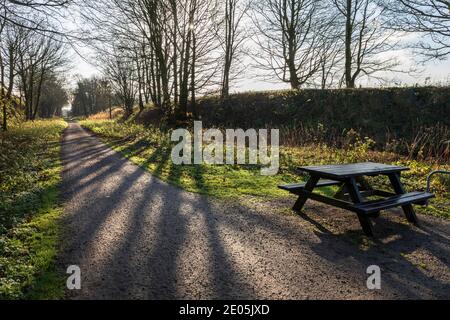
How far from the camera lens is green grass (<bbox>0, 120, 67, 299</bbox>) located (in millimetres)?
3070

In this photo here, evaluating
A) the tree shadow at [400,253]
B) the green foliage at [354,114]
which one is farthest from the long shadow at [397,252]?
the green foliage at [354,114]

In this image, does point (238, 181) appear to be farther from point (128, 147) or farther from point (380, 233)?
point (128, 147)

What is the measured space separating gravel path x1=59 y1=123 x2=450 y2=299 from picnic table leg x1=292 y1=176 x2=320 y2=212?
199 mm

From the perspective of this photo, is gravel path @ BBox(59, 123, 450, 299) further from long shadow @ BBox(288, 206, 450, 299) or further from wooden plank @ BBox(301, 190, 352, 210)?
wooden plank @ BBox(301, 190, 352, 210)

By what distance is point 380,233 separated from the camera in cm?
464

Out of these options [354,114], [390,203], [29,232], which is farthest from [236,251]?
[354,114]

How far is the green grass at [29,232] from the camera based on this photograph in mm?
3070

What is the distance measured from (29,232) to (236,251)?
2.87m

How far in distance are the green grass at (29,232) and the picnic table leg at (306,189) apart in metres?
3.76

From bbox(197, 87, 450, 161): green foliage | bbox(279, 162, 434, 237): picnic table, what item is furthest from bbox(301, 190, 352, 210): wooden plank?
bbox(197, 87, 450, 161): green foliage

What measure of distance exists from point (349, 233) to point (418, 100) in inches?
540

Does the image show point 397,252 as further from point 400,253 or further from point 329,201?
point 329,201

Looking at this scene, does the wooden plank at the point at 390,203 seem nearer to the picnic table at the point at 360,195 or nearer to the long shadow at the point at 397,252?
the picnic table at the point at 360,195

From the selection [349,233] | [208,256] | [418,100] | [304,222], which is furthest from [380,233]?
[418,100]
